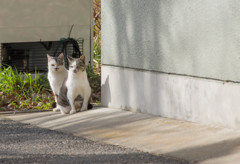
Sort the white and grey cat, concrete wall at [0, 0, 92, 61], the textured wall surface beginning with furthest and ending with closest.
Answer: concrete wall at [0, 0, 92, 61], the white and grey cat, the textured wall surface

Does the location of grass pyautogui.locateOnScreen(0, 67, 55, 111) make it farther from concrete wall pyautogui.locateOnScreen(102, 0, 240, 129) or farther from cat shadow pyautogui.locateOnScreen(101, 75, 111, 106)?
concrete wall pyautogui.locateOnScreen(102, 0, 240, 129)

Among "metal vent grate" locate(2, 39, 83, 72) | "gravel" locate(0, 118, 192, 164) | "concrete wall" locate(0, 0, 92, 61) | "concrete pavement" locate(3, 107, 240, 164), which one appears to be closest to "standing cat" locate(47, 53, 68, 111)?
"concrete pavement" locate(3, 107, 240, 164)

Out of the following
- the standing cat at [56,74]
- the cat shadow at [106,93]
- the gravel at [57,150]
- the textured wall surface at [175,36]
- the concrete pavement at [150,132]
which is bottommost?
the gravel at [57,150]

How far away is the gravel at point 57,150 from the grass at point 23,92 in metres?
2.27

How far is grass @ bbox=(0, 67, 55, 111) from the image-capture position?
983 cm

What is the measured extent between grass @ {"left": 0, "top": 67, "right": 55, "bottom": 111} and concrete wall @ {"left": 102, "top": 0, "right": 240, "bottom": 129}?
169 centimetres

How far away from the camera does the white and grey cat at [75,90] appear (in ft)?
28.2

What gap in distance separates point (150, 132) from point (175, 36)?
1.34 meters

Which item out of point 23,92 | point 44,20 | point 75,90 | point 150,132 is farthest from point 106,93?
point 44,20

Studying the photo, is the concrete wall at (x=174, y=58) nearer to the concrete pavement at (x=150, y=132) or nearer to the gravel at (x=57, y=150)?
the concrete pavement at (x=150, y=132)

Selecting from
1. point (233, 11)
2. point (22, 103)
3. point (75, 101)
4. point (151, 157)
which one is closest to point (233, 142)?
point (151, 157)

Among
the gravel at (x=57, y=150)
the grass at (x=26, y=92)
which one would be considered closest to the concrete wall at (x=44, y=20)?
the grass at (x=26, y=92)

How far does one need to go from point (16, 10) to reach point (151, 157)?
6.48 m

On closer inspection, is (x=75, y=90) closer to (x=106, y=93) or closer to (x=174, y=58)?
(x=106, y=93)
